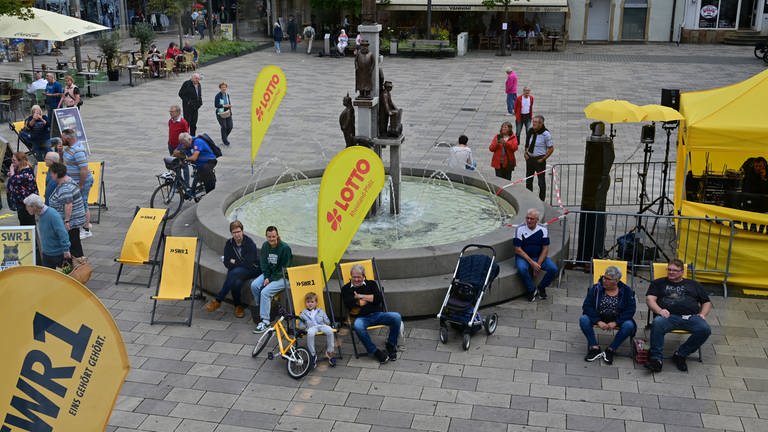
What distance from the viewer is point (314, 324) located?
8.41 metres

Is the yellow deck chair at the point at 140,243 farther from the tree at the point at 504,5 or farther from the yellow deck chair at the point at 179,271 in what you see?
the tree at the point at 504,5

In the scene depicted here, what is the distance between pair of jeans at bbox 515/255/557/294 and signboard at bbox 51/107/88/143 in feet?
32.7

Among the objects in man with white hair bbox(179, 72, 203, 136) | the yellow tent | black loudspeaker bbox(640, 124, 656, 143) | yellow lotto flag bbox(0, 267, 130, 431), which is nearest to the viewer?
yellow lotto flag bbox(0, 267, 130, 431)

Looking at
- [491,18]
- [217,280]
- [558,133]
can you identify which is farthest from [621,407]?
[491,18]

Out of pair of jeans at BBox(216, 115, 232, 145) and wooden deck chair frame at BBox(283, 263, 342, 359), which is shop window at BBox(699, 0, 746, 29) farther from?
wooden deck chair frame at BBox(283, 263, 342, 359)

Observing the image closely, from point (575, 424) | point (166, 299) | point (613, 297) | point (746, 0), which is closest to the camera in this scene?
point (575, 424)

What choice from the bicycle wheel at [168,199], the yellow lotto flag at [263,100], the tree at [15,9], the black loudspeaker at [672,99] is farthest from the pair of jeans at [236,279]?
the tree at [15,9]

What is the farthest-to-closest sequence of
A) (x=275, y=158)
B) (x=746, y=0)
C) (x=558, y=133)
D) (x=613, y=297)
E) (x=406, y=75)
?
1. (x=746, y=0)
2. (x=406, y=75)
3. (x=558, y=133)
4. (x=275, y=158)
5. (x=613, y=297)

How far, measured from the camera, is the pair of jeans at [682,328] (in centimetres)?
814

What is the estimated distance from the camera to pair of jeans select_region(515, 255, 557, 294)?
9.79m

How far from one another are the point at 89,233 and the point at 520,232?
665 centimetres

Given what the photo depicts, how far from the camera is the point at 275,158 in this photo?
17.0 metres

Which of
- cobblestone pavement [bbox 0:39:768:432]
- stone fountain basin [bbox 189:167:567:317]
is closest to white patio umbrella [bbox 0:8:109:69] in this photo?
cobblestone pavement [bbox 0:39:768:432]

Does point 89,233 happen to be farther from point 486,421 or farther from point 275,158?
point 486,421
